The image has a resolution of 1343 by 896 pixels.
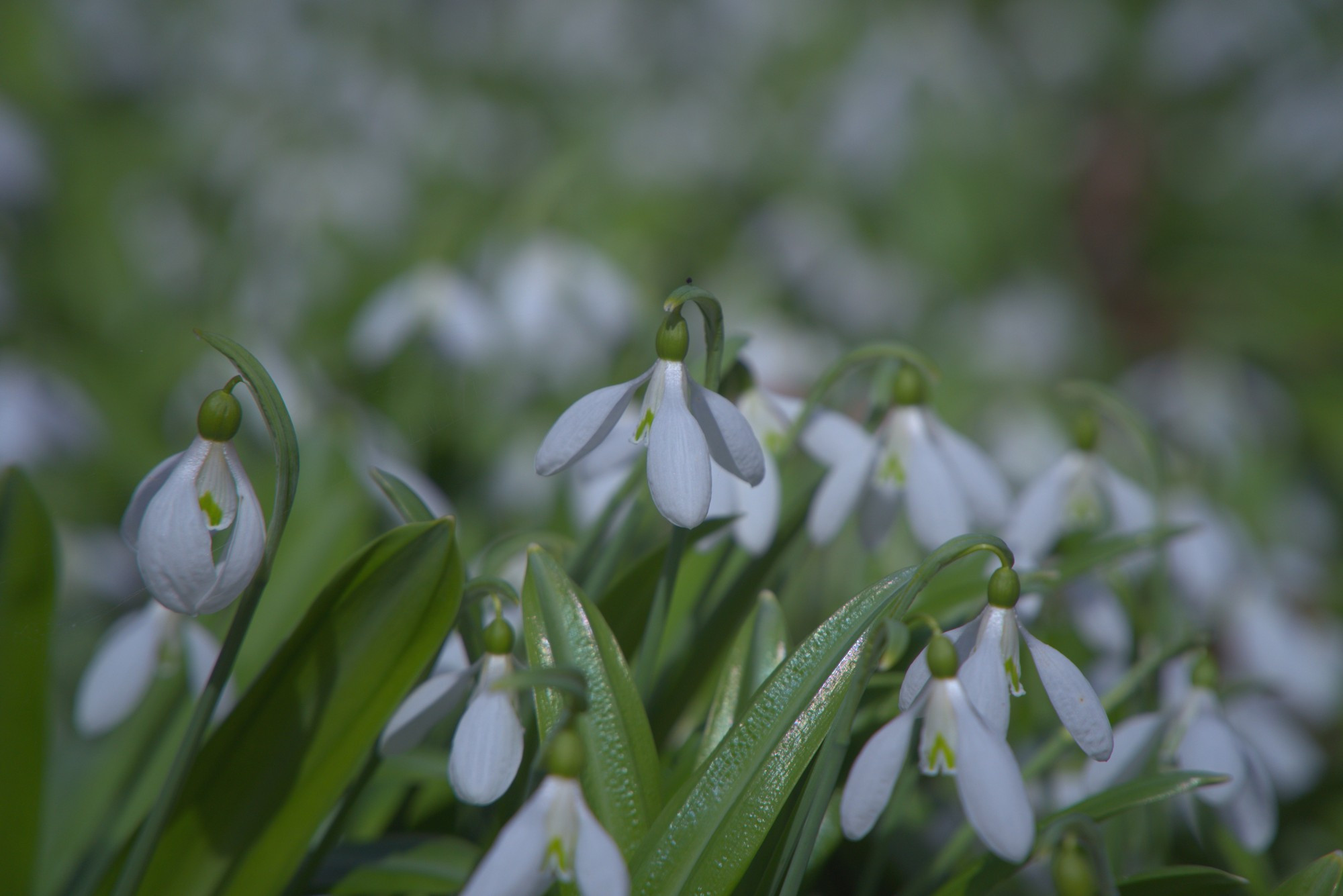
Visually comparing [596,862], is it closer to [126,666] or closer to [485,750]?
[485,750]

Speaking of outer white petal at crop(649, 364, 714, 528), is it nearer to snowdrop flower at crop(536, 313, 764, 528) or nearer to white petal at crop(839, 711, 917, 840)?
snowdrop flower at crop(536, 313, 764, 528)

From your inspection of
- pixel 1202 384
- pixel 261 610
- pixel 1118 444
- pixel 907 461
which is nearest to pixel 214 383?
pixel 261 610

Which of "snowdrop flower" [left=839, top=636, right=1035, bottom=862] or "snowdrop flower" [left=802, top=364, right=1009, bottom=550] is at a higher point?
"snowdrop flower" [left=802, top=364, right=1009, bottom=550]

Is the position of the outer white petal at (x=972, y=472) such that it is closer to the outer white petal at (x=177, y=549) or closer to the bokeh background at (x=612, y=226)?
the bokeh background at (x=612, y=226)

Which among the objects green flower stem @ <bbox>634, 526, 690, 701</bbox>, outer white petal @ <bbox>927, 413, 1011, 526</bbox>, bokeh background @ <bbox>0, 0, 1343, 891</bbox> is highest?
bokeh background @ <bbox>0, 0, 1343, 891</bbox>

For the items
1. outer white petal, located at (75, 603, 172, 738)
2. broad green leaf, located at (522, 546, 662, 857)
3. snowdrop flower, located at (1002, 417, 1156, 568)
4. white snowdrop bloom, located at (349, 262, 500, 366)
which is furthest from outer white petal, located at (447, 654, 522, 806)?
white snowdrop bloom, located at (349, 262, 500, 366)

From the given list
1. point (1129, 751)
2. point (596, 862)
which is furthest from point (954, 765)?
Answer: point (1129, 751)
